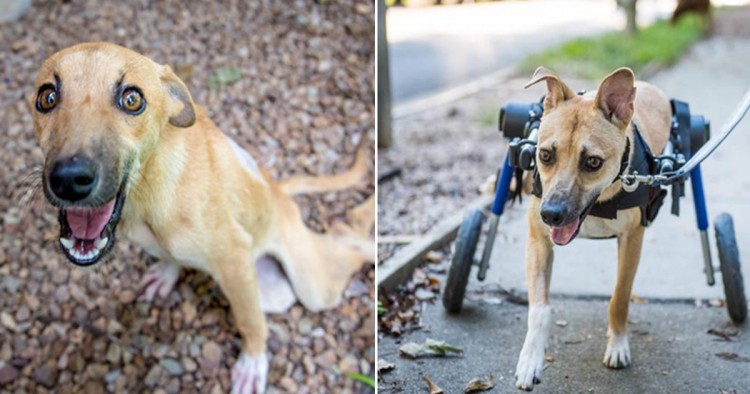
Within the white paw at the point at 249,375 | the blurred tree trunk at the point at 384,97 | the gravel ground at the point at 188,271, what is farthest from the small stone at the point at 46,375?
the blurred tree trunk at the point at 384,97

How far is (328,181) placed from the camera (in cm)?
424

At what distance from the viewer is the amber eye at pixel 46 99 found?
2625mm

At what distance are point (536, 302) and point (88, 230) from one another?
149cm

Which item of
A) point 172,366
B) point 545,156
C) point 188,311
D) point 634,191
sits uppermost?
point 545,156

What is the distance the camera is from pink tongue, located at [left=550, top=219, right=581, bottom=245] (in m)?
2.54

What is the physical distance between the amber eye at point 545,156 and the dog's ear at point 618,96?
0.20 meters

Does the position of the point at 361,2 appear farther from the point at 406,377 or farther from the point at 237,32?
the point at 406,377

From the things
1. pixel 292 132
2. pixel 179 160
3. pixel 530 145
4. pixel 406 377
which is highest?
pixel 530 145

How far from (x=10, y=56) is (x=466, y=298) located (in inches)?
101

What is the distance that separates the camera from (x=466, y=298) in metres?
3.18

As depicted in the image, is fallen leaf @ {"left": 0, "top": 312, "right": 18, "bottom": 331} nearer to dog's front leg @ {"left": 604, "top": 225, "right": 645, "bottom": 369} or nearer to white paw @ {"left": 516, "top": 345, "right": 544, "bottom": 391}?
white paw @ {"left": 516, "top": 345, "right": 544, "bottom": 391}

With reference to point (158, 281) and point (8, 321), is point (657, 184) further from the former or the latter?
point (8, 321)

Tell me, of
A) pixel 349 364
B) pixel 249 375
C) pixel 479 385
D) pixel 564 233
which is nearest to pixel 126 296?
pixel 249 375

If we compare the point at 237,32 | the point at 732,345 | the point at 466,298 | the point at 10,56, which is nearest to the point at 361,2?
the point at 237,32
